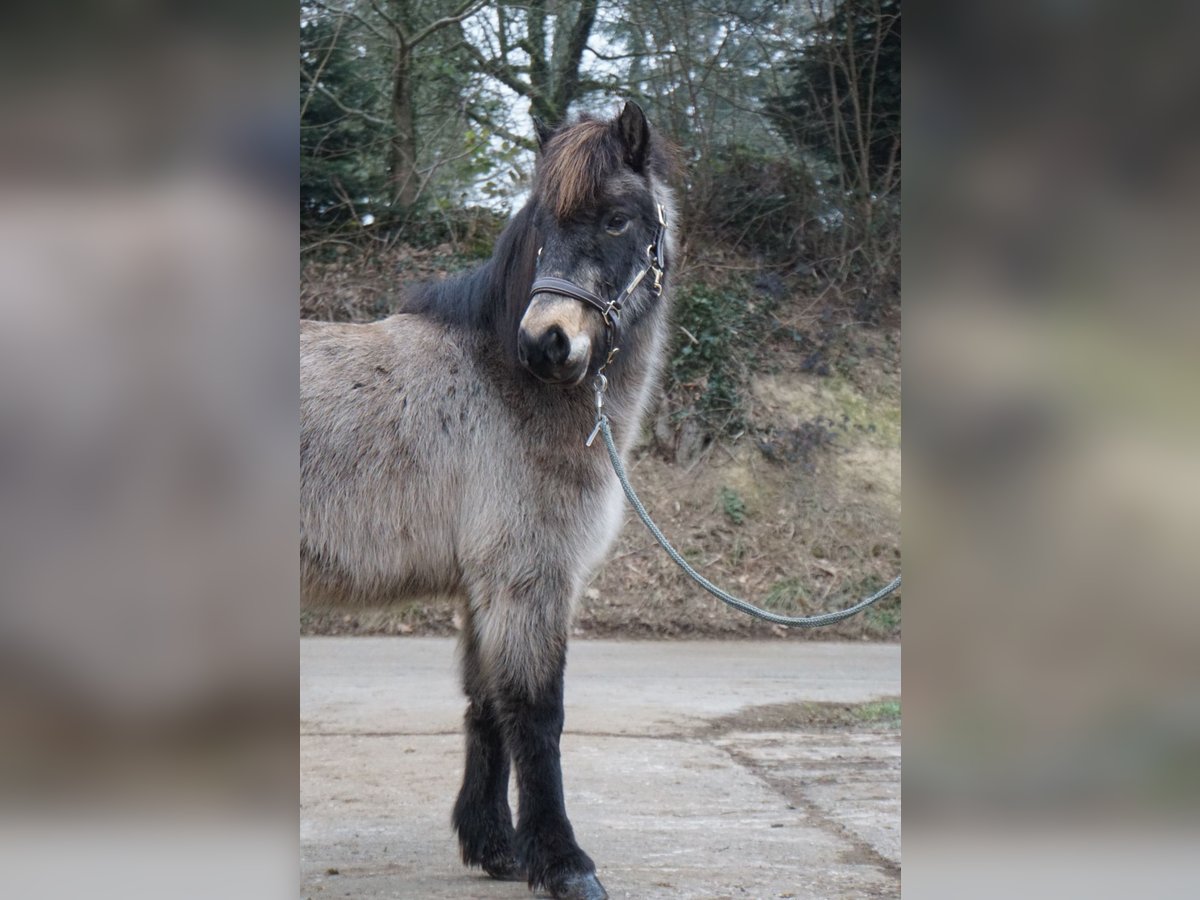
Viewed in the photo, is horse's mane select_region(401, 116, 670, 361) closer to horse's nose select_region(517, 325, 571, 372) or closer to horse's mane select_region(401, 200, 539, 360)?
horse's mane select_region(401, 200, 539, 360)

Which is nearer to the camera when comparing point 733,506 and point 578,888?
point 578,888

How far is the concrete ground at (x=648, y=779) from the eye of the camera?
3.33 metres

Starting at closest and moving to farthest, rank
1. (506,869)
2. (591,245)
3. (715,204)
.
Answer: (591,245) → (506,869) → (715,204)

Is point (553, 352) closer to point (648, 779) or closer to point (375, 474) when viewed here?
point (375, 474)

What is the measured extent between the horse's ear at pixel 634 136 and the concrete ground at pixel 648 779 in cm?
211

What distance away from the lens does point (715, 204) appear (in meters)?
11.1

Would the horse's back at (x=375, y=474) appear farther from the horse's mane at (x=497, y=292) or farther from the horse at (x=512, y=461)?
the horse's mane at (x=497, y=292)

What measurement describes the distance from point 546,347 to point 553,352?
0.02 metres

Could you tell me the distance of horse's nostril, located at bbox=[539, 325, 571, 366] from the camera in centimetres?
299

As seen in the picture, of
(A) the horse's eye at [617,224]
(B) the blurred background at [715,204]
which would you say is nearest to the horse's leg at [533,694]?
(A) the horse's eye at [617,224]
